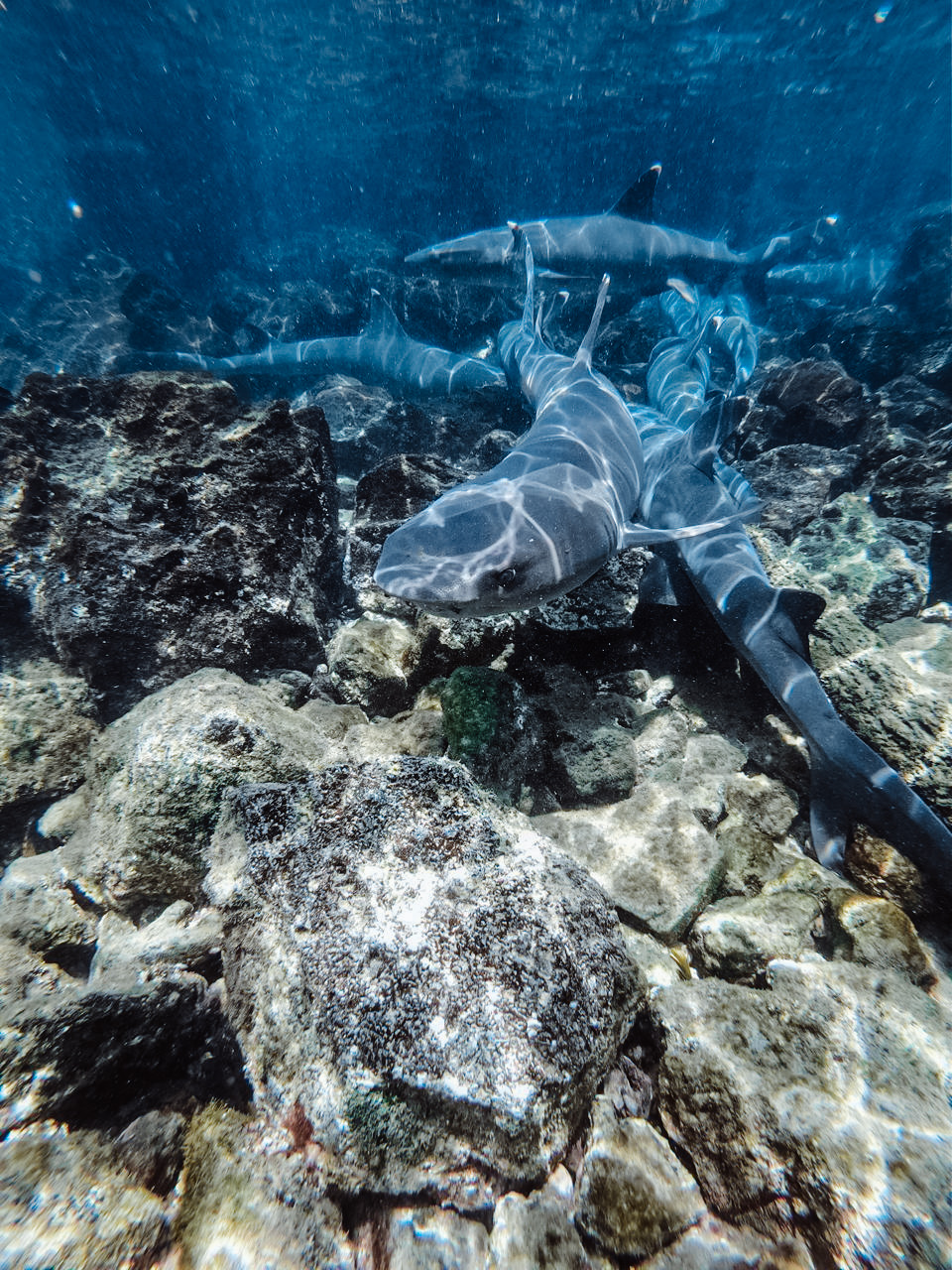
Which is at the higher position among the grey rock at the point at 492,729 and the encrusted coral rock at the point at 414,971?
the grey rock at the point at 492,729

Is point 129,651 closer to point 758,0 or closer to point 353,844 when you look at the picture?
point 353,844

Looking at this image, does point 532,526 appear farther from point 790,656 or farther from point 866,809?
point 866,809

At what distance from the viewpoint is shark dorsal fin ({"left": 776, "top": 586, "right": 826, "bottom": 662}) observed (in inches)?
130

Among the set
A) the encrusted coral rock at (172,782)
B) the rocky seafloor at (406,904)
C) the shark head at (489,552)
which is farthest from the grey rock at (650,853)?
the encrusted coral rock at (172,782)

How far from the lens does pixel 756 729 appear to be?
139 inches

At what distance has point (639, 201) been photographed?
31.6 feet

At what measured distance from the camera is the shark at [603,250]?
9.28 meters

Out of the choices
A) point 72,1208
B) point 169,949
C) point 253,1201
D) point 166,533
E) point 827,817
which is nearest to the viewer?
point 72,1208

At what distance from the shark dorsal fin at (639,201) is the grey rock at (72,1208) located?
523 inches

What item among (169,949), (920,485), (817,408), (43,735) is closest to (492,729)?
(169,949)

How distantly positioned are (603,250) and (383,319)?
4.42 meters

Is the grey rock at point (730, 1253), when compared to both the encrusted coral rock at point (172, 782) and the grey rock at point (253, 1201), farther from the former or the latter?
the encrusted coral rock at point (172, 782)

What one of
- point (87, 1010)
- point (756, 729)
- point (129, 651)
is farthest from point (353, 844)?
point (756, 729)

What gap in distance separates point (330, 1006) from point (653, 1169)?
1.08m
